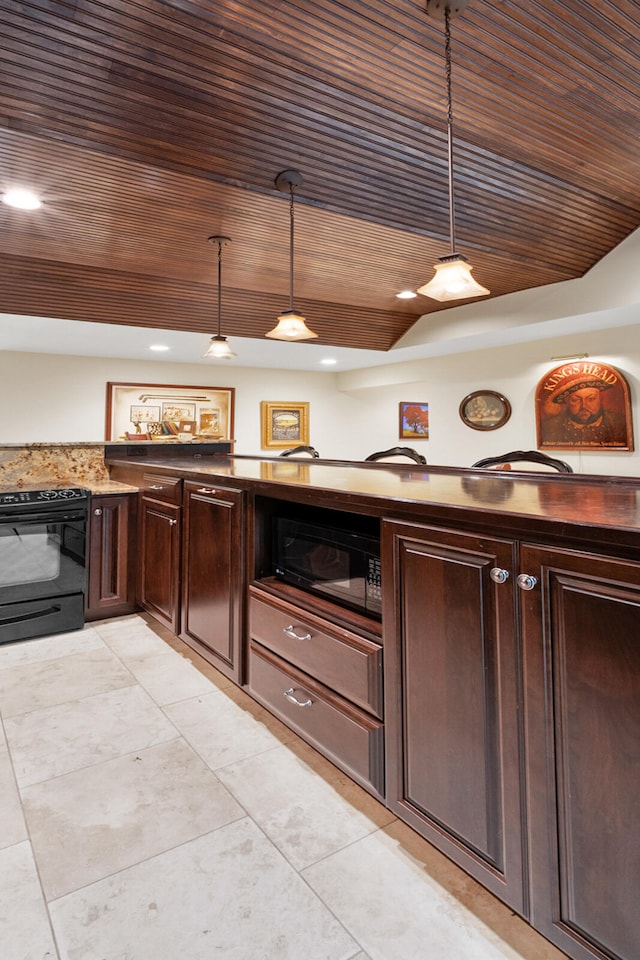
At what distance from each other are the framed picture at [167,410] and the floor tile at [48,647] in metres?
3.82

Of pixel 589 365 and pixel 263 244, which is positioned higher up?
pixel 263 244

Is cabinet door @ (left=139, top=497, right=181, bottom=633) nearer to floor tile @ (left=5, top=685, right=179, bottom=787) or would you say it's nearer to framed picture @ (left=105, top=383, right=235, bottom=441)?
floor tile @ (left=5, top=685, right=179, bottom=787)

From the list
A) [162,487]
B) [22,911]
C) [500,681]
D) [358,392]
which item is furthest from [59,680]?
[358,392]

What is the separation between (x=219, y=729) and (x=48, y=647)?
140 centimetres

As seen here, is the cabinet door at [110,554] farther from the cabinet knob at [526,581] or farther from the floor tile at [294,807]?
the cabinet knob at [526,581]

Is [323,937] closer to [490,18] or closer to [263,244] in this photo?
[490,18]

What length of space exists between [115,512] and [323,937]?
8.45 ft

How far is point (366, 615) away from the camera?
159 cm

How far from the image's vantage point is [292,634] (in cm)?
175

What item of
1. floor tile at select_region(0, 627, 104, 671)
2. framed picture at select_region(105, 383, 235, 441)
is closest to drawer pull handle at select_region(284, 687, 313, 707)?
floor tile at select_region(0, 627, 104, 671)

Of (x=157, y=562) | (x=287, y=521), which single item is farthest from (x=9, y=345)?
(x=287, y=521)

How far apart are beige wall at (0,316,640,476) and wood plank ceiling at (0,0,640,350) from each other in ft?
4.72

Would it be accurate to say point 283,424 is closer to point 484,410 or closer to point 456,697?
point 484,410

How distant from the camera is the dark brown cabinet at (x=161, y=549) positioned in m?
2.63
